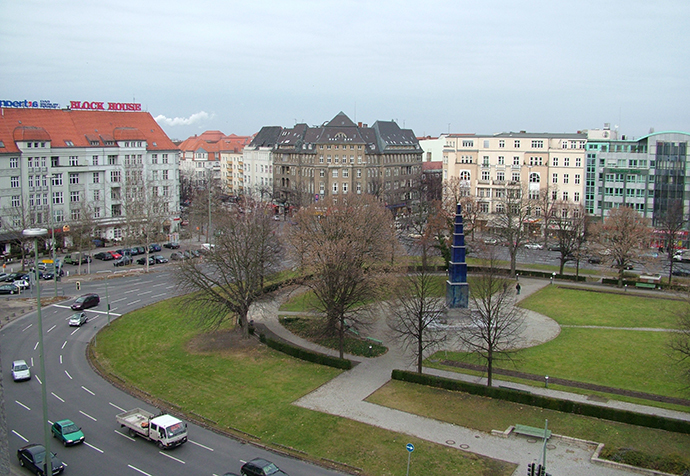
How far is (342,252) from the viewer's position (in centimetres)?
4503

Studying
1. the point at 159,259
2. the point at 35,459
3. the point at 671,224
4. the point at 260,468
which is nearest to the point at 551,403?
the point at 260,468

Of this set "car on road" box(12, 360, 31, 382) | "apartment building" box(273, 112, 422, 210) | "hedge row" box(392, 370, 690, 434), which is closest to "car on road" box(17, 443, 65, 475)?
"car on road" box(12, 360, 31, 382)

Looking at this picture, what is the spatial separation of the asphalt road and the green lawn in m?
1.52

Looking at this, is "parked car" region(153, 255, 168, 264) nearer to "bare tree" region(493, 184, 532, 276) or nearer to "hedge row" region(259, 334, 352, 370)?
"hedge row" region(259, 334, 352, 370)

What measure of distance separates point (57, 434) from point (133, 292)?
32705 mm

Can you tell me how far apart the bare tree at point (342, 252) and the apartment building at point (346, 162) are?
150ft

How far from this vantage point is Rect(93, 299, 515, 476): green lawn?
29797 mm

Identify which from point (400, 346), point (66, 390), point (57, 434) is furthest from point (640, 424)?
point (66, 390)

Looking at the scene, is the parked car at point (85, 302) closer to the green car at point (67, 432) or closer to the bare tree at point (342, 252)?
the bare tree at point (342, 252)

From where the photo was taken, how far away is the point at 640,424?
106 feet

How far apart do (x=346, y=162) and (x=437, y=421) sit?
264ft

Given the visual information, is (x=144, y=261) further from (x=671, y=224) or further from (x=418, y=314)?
(x=671, y=224)

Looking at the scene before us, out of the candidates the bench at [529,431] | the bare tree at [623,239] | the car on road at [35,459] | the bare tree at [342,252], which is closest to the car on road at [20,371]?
the car on road at [35,459]

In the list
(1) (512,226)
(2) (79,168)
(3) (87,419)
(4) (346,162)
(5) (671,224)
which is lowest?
(3) (87,419)
